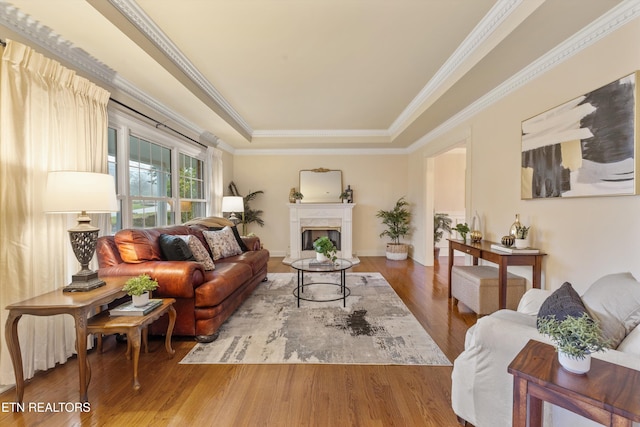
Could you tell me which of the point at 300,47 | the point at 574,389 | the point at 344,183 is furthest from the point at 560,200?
the point at 344,183

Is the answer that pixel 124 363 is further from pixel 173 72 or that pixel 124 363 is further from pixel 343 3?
pixel 343 3

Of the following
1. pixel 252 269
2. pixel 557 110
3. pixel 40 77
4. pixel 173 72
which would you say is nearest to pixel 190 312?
pixel 252 269

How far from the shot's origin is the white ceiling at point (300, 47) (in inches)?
81.5

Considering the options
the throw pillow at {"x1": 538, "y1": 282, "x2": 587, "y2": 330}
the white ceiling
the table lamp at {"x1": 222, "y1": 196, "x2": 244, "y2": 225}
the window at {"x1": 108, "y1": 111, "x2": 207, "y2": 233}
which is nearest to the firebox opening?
the table lamp at {"x1": 222, "y1": 196, "x2": 244, "y2": 225}

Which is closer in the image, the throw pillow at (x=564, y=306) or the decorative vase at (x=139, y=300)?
the throw pillow at (x=564, y=306)

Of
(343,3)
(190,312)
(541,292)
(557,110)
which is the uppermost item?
(343,3)

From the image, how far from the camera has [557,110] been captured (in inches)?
97.6

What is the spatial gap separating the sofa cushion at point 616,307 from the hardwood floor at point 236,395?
3.06 ft

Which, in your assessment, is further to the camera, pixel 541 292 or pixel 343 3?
pixel 343 3

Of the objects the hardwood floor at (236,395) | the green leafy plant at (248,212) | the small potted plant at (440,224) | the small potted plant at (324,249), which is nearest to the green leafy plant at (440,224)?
the small potted plant at (440,224)

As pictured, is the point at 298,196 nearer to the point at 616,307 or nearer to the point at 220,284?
the point at 220,284

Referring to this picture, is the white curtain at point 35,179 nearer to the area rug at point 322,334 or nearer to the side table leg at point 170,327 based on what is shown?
the side table leg at point 170,327

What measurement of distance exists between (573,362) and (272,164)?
616cm

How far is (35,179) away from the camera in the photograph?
6.80 feet
